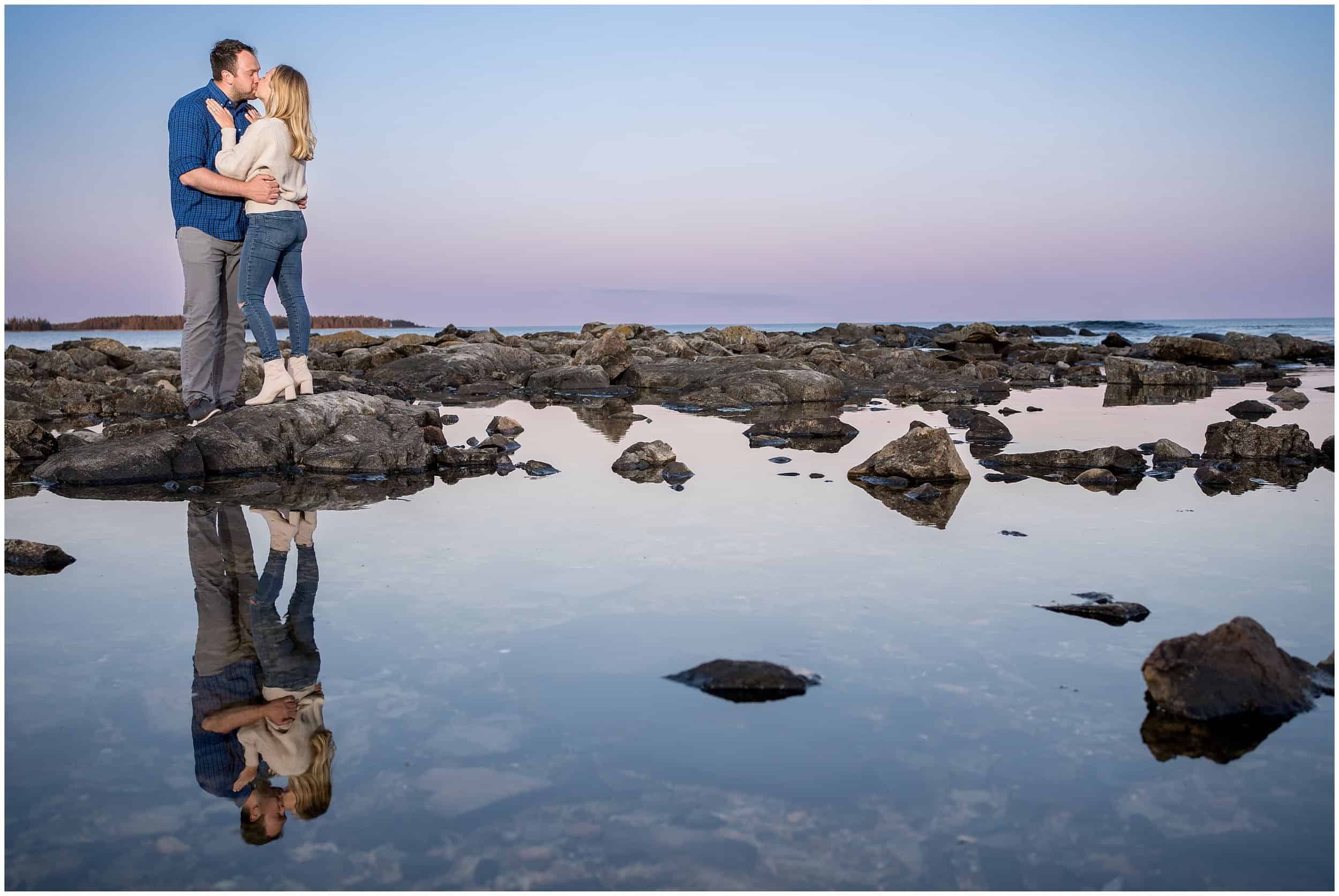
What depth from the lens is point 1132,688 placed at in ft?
8.41

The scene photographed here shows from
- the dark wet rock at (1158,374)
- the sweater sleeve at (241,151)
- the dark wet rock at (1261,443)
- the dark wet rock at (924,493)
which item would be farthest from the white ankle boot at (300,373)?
the dark wet rock at (1158,374)

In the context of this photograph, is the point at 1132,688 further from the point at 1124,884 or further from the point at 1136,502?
the point at 1136,502

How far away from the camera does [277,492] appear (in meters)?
5.46

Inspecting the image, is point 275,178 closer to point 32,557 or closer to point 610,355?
point 32,557

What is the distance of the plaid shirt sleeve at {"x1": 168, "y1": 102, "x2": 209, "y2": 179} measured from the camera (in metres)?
6.06

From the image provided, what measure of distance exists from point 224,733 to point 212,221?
488 cm

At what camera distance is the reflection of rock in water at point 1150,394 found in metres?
11.5

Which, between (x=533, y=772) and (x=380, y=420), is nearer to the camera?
(x=533, y=772)

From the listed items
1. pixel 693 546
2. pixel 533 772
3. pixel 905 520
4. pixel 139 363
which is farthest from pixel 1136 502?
pixel 139 363

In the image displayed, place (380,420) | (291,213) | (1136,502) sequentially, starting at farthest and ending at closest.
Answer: (380,420), (291,213), (1136,502)

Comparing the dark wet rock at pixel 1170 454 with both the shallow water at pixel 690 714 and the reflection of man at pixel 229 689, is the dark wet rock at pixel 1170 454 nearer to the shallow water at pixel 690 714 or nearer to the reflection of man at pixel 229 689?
the shallow water at pixel 690 714

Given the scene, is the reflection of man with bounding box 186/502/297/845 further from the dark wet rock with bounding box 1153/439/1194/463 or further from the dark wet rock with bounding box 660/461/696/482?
the dark wet rock with bounding box 1153/439/1194/463

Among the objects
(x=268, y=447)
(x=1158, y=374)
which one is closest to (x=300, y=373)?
(x=268, y=447)

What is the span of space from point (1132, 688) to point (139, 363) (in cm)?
1766
